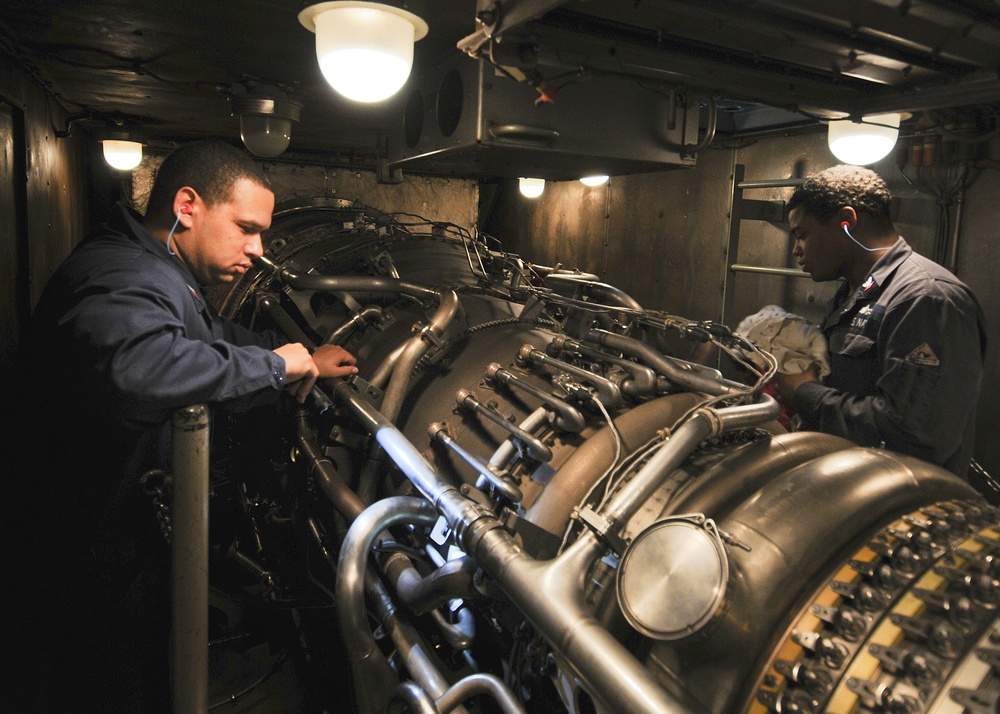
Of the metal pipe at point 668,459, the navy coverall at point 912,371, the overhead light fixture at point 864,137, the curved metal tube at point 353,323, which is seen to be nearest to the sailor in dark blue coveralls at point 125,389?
the curved metal tube at point 353,323

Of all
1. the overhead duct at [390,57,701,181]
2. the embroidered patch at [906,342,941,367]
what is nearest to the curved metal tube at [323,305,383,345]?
the overhead duct at [390,57,701,181]

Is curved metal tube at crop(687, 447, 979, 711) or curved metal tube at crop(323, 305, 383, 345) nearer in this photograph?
curved metal tube at crop(687, 447, 979, 711)

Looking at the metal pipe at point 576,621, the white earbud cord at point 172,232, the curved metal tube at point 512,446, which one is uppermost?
the white earbud cord at point 172,232

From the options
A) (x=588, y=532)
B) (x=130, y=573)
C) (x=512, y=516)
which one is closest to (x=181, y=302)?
(x=130, y=573)

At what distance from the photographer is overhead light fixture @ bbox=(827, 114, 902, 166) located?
249 centimetres

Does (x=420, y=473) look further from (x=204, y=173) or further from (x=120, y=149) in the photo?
(x=120, y=149)

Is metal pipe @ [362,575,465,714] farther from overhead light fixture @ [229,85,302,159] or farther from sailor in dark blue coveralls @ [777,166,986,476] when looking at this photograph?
overhead light fixture @ [229,85,302,159]

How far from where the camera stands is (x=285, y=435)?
2535 mm

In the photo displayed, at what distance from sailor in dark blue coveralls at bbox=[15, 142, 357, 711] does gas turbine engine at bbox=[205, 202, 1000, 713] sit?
40cm

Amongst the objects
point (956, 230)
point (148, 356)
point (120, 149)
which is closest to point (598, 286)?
point (148, 356)

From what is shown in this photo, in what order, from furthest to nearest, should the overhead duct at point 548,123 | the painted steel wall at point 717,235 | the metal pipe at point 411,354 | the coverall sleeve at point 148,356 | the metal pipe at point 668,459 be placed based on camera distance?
1. the painted steel wall at point 717,235
2. the overhead duct at point 548,123
3. the metal pipe at point 411,354
4. the coverall sleeve at point 148,356
5. the metal pipe at point 668,459

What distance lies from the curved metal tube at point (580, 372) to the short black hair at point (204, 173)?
0.92 meters

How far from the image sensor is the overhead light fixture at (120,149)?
4301 mm

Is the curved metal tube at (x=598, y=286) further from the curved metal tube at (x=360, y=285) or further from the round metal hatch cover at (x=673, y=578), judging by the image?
the round metal hatch cover at (x=673, y=578)
